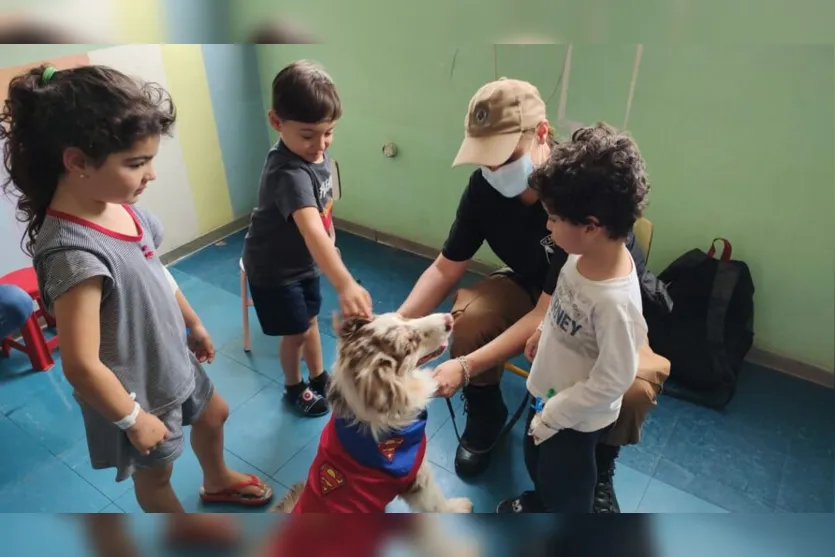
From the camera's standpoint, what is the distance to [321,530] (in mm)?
500

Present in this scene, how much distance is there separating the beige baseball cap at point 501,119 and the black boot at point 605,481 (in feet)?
3.07

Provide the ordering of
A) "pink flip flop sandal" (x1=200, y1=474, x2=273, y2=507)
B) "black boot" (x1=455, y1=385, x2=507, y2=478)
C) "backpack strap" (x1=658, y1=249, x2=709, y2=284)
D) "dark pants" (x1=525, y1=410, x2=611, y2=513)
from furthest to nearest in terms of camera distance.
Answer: "backpack strap" (x1=658, y1=249, x2=709, y2=284) < "black boot" (x1=455, y1=385, x2=507, y2=478) < "pink flip flop sandal" (x1=200, y1=474, x2=273, y2=507) < "dark pants" (x1=525, y1=410, x2=611, y2=513)

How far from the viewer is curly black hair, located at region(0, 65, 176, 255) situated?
1.02 m

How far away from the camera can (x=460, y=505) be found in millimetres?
1798

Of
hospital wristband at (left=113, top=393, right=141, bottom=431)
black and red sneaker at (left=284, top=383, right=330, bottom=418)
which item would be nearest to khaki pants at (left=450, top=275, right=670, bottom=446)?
black and red sneaker at (left=284, top=383, right=330, bottom=418)

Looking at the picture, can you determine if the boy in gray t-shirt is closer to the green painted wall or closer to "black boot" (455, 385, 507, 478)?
the green painted wall

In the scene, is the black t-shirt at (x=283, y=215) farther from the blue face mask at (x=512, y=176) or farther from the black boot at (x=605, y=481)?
the black boot at (x=605, y=481)

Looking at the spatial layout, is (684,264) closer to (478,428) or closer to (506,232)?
(506,232)

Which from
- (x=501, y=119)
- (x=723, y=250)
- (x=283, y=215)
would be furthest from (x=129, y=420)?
(x=723, y=250)

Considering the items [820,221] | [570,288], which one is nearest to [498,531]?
[570,288]

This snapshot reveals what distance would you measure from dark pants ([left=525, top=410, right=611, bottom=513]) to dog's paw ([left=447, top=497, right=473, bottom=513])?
28 centimetres

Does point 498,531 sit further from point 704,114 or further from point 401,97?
point 401,97

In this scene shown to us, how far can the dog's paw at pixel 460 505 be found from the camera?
172 centimetres

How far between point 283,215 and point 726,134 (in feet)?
5.54
